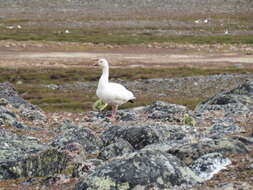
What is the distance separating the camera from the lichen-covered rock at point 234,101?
69.2 feet

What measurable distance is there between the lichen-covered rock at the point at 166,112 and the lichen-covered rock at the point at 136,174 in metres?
9.36

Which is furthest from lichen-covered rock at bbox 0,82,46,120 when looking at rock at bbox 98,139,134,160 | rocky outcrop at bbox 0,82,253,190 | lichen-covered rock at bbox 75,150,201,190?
lichen-covered rock at bbox 75,150,201,190

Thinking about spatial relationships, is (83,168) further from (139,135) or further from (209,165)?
(139,135)

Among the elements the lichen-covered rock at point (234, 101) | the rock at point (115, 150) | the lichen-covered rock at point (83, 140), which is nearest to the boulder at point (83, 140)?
the lichen-covered rock at point (83, 140)

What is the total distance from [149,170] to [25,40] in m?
61.5

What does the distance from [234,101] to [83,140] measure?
992 cm

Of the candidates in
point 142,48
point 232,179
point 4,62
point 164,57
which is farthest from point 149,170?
point 142,48

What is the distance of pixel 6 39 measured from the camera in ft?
229

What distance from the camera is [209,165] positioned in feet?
33.6

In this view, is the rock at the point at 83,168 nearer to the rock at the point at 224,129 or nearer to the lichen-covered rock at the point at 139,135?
the lichen-covered rock at the point at 139,135

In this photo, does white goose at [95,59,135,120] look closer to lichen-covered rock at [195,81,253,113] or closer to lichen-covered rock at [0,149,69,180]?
lichen-covered rock at [195,81,253,113]

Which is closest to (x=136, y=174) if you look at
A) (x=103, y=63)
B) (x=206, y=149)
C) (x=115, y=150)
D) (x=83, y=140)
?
(x=206, y=149)

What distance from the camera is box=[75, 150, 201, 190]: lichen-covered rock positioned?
8992mm

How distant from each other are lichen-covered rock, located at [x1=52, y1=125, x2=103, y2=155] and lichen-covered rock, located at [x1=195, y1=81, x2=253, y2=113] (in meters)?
7.56
